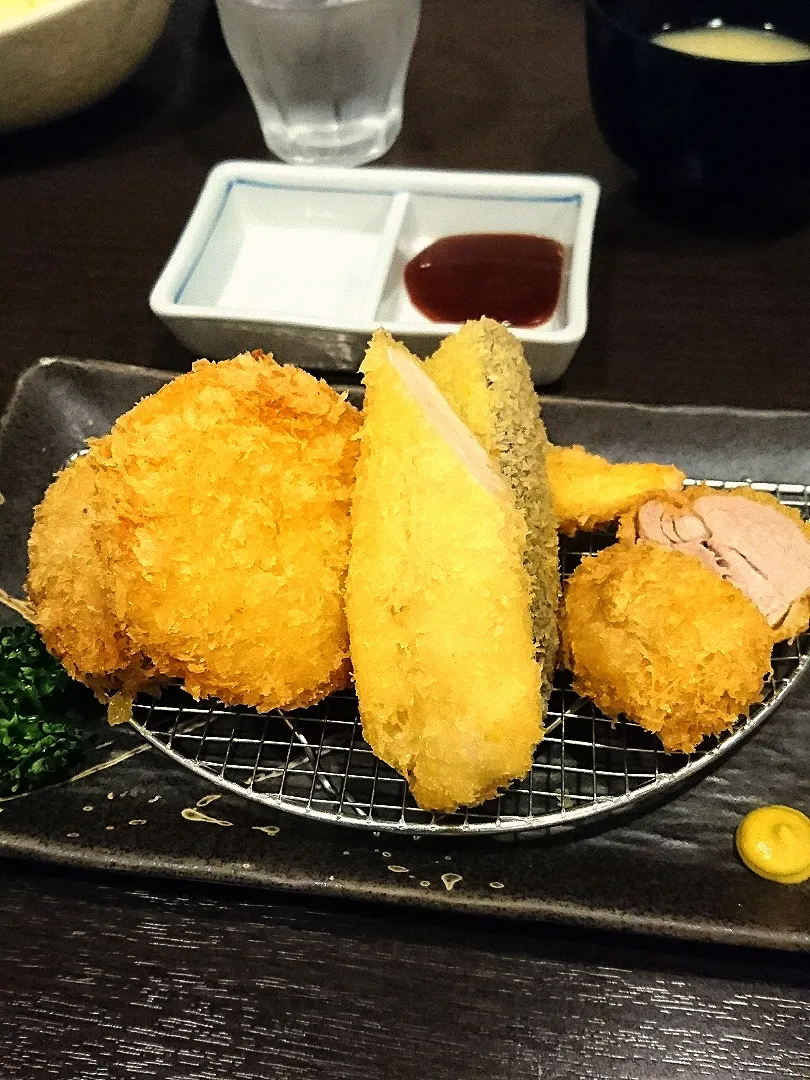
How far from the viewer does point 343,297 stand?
7.50 feet

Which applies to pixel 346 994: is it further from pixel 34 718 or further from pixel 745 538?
pixel 745 538

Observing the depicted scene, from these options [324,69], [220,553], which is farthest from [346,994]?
[324,69]

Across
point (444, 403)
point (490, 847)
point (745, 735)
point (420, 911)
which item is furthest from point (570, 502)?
point (420, 911)

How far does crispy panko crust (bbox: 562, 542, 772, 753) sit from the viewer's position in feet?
4.55

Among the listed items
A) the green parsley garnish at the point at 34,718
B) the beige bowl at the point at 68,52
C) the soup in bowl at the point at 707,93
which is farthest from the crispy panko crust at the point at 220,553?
the beige bowl at the point at 68,52

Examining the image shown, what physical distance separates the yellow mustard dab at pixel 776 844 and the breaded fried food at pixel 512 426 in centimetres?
39

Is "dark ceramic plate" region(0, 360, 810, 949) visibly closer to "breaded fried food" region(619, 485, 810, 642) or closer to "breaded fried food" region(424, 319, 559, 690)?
"breaded fried food" region(619, 485, 810, 642)

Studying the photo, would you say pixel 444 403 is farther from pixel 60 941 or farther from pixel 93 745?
pixel 60 941

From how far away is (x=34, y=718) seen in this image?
1477 mm

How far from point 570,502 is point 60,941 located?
114 cm

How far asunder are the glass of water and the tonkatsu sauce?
0.61 metres

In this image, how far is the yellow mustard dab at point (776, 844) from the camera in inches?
51.6

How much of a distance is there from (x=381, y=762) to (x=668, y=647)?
20.6 inches

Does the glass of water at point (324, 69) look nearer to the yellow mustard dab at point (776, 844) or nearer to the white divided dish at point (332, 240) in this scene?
the white divided dish at point (332, 240)
